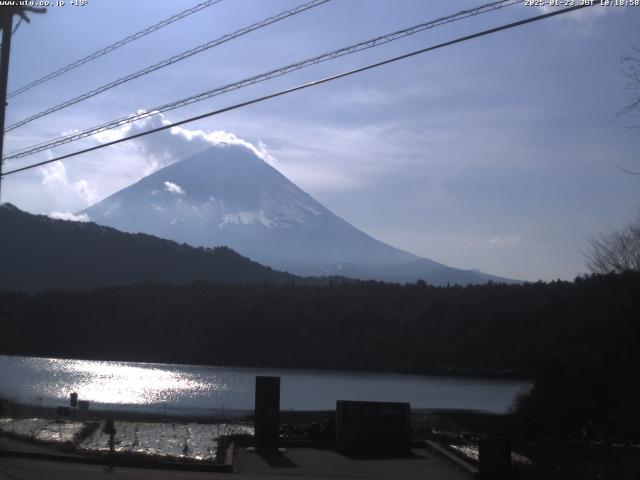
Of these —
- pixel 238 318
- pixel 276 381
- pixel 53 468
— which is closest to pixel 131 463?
pixel 53 468

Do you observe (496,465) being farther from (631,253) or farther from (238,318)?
(238,318)

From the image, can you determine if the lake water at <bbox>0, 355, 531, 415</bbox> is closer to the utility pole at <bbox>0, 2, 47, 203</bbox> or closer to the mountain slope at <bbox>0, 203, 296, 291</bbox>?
the utility pole at <bbox>0, 2, 47, 203</bbox>

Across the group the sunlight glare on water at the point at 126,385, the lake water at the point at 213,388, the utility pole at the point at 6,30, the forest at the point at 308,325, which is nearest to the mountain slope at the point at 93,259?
the forest at the point at 308,325

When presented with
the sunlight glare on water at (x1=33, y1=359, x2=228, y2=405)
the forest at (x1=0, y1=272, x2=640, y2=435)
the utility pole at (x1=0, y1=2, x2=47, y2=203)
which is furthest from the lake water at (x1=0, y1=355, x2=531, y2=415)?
the utility pole at (x1=0, y1=2, x2=47, y2=203)

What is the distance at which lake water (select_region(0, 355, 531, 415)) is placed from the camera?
49344 mm

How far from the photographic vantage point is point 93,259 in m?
128

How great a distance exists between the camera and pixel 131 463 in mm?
15859

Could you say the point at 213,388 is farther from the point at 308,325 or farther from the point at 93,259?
the point at 93,259

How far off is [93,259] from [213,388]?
234 feet

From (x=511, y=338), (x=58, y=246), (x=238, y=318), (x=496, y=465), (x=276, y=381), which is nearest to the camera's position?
(x=496, y=465)

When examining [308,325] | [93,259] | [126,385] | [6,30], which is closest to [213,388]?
[126,385]

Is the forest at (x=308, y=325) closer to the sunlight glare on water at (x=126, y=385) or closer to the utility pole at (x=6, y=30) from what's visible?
the sunlight glare on water at (x=126, y=385)

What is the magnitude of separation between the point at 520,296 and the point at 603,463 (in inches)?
2798

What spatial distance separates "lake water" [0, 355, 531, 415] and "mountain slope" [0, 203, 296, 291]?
32990mm
